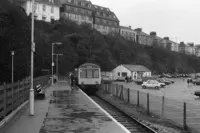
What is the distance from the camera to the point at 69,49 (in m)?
73.4

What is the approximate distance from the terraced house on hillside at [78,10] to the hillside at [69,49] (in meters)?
9.21

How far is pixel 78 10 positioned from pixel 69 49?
3257cm

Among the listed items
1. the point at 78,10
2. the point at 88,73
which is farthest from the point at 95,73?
the point at 78,10

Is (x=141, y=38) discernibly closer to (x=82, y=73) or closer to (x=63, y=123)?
(x=82, y=73)

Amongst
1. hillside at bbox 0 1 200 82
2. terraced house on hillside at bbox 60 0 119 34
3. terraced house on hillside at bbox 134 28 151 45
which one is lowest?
hillside at bbox 0 1 200 82

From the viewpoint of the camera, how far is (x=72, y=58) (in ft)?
233

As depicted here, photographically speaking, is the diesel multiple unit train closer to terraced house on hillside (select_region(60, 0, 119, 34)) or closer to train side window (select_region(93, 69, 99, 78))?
train side window (select_region(93, 69, 99, 78))

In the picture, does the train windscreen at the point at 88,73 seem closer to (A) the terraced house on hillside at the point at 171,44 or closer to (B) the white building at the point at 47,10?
(B) the white building at the point at 47,10

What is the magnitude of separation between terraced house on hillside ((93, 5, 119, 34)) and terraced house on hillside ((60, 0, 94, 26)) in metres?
3.64

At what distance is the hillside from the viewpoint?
2492cm

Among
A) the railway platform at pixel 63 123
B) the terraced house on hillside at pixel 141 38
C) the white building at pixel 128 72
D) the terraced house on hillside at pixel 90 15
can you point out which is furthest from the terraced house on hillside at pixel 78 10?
the railway platform at pixel 63 123

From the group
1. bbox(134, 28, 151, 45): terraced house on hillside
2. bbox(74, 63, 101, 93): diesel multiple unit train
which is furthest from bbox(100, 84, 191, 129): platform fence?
bbox(134, 28, 151, 45): terraced house on hillside

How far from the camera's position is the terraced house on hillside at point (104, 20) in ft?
363

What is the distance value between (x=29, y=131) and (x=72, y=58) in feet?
204
